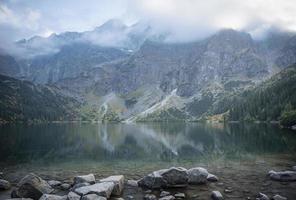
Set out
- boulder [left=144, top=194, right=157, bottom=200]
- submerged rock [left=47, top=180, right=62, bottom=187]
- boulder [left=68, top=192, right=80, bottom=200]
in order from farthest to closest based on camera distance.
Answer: submerged rock [left=47, top=180, right=62, bottom=187] → boulder [left=144, top=194, right=157, bottom=200] → boulder [left=68, top=192, right=80, bottom=200]

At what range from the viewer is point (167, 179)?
3556 centimetres

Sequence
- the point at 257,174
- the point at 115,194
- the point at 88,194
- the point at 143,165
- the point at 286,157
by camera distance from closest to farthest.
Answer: the point at 88,194
the point at 115,194
the point at 257,174
the point at 143,165
the point at 286,157

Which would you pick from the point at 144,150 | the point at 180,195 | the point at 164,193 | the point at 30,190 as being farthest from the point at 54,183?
the point at 144,150

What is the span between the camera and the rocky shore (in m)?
30.0

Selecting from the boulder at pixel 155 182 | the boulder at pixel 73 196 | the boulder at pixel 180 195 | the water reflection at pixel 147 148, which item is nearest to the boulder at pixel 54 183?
the boulder at pixel 73 196

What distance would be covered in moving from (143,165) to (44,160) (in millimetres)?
21091

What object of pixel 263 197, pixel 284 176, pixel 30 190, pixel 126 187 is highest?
pixel 284 176

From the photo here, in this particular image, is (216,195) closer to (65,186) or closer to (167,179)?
(167,179)

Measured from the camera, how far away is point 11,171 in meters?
48.2

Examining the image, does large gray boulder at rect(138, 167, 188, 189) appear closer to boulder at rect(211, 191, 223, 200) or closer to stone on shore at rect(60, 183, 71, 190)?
boulder at rect(211, 191, 223, 200)

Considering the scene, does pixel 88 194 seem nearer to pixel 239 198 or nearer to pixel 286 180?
pixel 239 198

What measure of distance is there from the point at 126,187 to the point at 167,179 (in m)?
4.86

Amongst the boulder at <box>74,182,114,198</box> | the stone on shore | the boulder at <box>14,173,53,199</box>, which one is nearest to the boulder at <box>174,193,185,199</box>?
the boulder at <box>74,182,114,198</box>

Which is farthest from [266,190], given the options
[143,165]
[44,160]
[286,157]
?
[44,160]
